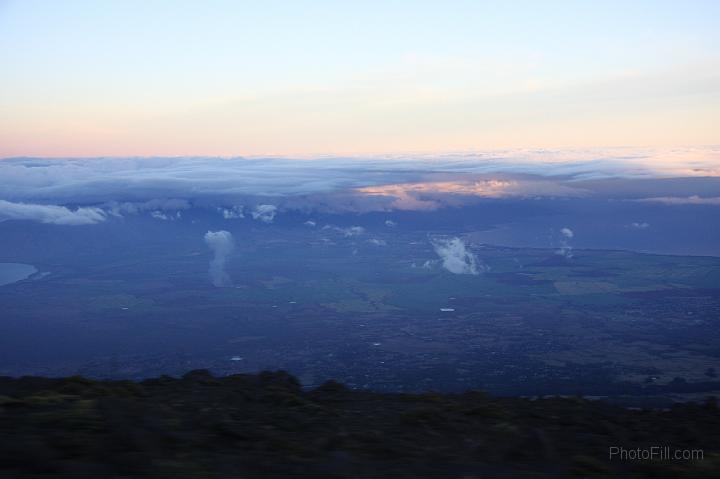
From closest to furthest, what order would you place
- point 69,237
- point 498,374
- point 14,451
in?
1. point 14,451
2. point 498,374
3. point 69,237

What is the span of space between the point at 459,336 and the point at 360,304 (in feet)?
91.6

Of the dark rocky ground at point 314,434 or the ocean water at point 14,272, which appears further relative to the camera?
the ocean water at point 14,272

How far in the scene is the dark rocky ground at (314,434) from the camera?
5.88 metres

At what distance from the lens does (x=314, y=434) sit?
7.85 m

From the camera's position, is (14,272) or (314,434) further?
(14,272)

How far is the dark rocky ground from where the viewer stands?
19.3 ft

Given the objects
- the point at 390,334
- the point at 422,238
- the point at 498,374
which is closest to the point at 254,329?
the point at 390,334

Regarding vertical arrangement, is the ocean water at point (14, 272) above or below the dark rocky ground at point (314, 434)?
below

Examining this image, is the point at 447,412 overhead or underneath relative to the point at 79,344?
overhead

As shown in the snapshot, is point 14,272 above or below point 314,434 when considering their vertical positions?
below

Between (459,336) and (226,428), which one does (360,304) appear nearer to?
(459,336)

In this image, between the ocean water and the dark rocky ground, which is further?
the ocean water

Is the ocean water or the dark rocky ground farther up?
the dark rocky ground

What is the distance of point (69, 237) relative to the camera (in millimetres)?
173250
